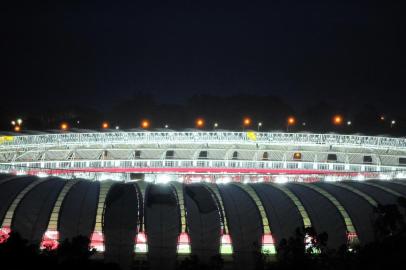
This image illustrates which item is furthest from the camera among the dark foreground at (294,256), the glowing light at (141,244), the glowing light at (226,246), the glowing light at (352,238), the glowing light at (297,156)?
the glowing light at (297,156)

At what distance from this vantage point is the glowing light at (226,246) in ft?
105

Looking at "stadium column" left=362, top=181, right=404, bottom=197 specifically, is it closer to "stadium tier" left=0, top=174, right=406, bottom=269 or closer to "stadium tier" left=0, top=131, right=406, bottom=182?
"stadium tier" left=0, top=174, right=406, bottom=269

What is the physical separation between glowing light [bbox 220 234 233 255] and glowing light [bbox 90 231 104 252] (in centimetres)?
625

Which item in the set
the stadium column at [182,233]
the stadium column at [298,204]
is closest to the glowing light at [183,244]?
the stadium column at [182,233]

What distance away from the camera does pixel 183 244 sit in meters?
32.1

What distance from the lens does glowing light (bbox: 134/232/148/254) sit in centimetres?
3161

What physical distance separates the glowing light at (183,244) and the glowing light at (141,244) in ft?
5.77

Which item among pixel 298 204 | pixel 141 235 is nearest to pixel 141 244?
pixel 141 235

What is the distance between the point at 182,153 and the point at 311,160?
48.1 ft

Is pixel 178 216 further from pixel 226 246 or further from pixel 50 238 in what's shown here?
pixel 50 238

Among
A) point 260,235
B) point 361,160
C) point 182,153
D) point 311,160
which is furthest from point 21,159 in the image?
point 260,235

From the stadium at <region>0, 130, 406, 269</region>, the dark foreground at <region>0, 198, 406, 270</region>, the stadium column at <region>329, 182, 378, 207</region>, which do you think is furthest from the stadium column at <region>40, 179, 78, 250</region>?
the stadium column at <region>329, 182, 378, 207</region>

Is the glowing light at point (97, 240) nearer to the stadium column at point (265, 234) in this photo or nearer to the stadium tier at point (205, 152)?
the stadium column at point (265, 234)

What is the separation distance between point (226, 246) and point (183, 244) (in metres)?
2.29
